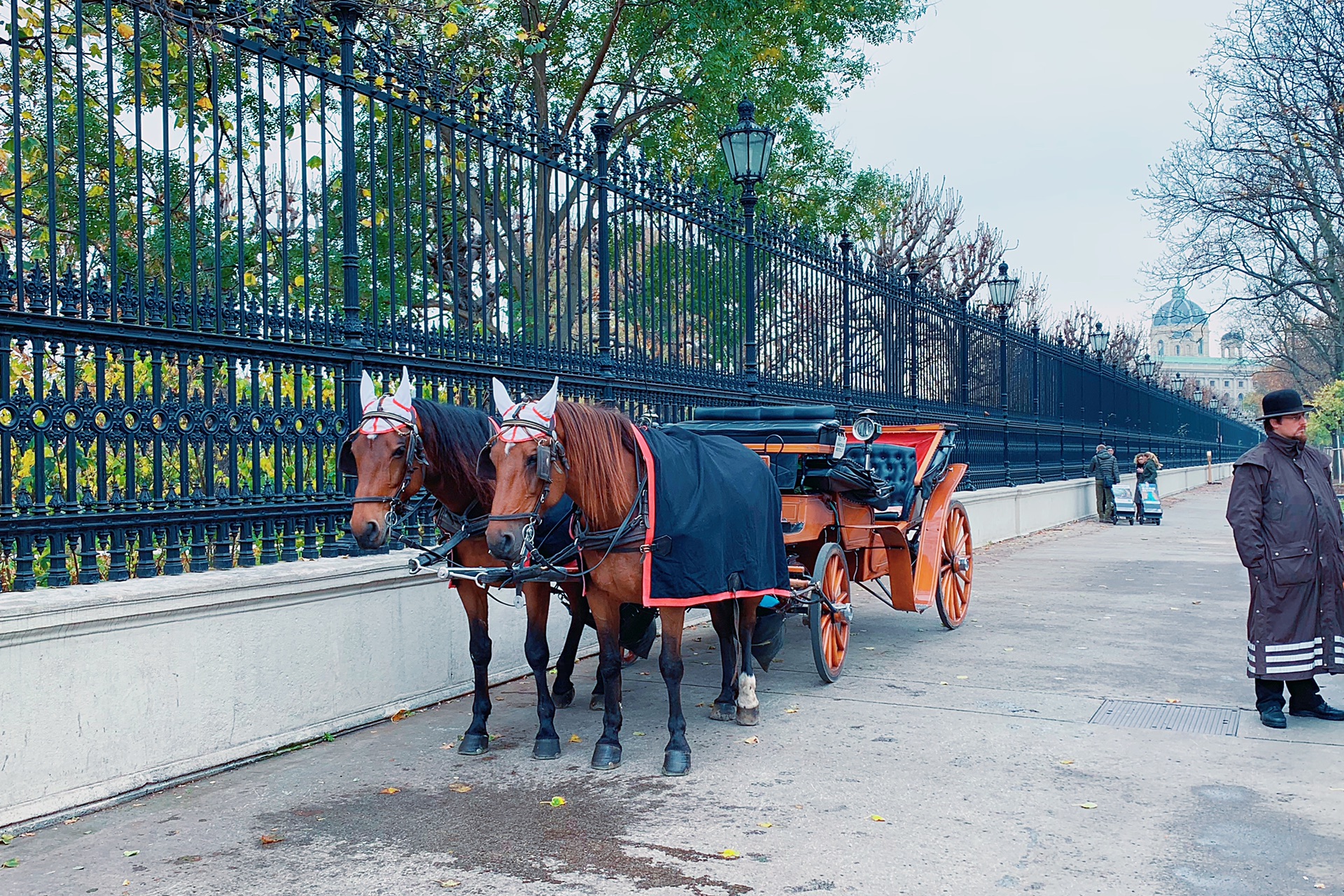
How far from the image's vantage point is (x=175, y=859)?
4.35 m

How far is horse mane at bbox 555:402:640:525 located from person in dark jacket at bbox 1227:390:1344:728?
355cm

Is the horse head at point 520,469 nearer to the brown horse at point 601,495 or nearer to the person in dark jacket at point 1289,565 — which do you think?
the brown horse at point 601,495

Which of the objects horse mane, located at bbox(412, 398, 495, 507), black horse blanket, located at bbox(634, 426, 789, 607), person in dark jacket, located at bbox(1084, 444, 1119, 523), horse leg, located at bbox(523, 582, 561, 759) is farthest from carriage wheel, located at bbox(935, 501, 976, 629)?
person in dark jacket, located at bbox(1084, 444, 1119, 523)

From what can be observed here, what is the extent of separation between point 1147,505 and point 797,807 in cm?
1988

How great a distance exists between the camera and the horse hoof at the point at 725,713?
6.49 meters

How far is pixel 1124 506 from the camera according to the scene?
22.5 metres

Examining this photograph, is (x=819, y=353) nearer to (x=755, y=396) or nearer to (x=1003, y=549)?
(x=755, y=396)

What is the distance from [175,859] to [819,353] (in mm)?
9310

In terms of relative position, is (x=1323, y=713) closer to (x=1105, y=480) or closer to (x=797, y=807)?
(x=797, y=807)

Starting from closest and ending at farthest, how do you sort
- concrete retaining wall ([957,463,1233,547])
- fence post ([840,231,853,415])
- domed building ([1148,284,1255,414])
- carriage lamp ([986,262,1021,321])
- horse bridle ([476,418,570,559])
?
horse bridle ([476,418,570,559]) < fence post ([840,231,853,415]) < concrete retaining wall ([957,463,1233,547]) < carriage lamp ([986,262,1021,321]) < domed building ([1148,284,1255,414])

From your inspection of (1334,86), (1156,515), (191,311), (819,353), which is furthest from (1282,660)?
(1334,86)

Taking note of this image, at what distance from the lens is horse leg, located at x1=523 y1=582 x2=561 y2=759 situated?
573 cm

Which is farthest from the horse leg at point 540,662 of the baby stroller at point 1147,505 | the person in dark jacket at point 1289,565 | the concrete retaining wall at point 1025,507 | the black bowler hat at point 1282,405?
the baby stroller at point 1147,505

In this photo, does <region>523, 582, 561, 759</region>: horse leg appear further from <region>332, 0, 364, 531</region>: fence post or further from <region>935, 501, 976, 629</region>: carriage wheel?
<region>935, 501, 976, 629</region>: carriage wheel
